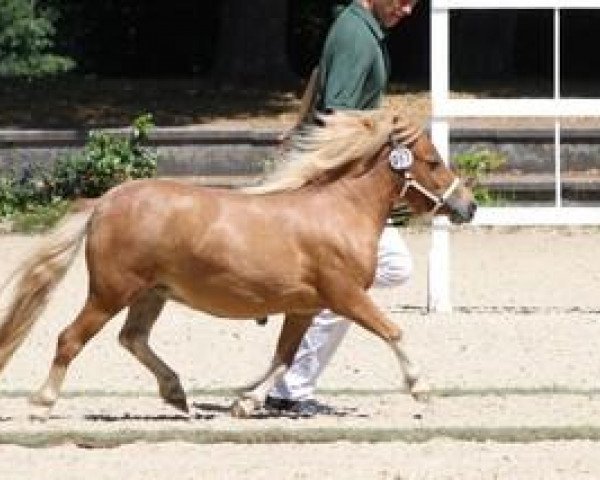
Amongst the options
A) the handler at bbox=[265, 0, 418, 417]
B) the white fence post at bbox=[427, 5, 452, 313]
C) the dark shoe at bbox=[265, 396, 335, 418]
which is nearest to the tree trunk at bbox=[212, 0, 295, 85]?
the white fence post at bbox=[427, 5, 452, 313]

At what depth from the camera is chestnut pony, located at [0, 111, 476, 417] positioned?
900 cm

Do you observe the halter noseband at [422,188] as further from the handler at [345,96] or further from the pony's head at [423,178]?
the handler at [345,96]

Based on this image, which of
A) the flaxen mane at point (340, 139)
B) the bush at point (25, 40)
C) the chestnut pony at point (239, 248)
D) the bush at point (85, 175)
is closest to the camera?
the chestnut pony at point (239, 248)

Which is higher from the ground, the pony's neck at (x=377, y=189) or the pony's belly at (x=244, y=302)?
the pony's neck at (x=377, y=189)

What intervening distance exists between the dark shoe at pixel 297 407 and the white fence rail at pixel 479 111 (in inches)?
151

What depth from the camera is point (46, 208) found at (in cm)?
1958

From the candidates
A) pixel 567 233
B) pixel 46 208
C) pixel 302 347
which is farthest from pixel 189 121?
pixel 302 347

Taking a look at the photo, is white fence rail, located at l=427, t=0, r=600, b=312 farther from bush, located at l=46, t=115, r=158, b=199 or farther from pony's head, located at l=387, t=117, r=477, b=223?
bush, located at l=46, t=115, r=158, b=199

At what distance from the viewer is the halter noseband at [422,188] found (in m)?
9.36

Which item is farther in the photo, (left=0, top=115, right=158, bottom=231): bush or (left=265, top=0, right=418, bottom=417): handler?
(left=0, top=115, right=158, bottom=231): bush

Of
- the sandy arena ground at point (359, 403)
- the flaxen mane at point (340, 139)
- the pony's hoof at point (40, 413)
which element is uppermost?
the flaxen mane at point (340, 139)

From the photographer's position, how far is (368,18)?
31.7 ft

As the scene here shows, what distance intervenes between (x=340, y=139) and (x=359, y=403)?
1366 millimetres

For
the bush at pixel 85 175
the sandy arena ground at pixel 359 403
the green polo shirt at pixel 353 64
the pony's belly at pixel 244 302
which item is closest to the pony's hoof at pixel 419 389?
the sandy arena ground at pixel 359 403
